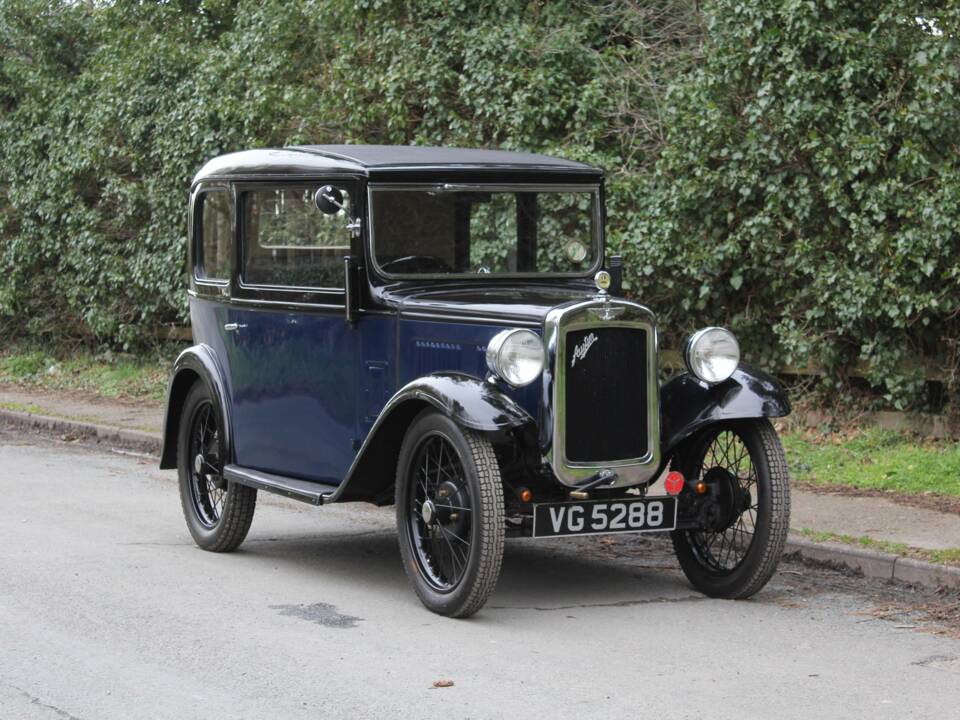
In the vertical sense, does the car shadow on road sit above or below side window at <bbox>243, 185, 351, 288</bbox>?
below

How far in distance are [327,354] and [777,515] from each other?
2.40 m

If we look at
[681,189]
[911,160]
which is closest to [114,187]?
[681,189]

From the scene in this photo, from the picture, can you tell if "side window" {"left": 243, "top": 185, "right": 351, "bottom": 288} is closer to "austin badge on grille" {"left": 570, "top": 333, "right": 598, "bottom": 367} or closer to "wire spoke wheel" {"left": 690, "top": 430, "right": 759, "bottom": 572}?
"austin badge on grille" {"left": 570, "top": 333, "right": 598, "bottom": 367}

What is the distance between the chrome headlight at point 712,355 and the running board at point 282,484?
191 cm

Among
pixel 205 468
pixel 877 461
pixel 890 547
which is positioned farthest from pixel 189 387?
pixel 877 461

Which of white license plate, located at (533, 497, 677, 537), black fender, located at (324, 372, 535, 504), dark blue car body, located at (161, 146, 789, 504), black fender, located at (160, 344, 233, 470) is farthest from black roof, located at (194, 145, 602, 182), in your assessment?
white license plate, located at (533, 497, 677, 537)

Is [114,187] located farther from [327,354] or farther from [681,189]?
[327,354]

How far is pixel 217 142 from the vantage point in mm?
15977

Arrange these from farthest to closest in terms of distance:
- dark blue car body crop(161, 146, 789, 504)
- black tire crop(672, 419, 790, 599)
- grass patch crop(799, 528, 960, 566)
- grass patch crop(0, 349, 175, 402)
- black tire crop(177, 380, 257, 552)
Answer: grass patch crop(0, 349, 175, 402), black tire crop(177, 380, 257, 552), grass patch crop(799, 528, 960, 566), black tire crop(672, 419, 790, 599), dark blue car body crop(161, 146, 789, 504)

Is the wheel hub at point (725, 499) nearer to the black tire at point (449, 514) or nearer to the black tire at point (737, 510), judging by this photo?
the black tire at point (737, 510)

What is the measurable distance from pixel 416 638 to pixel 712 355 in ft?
6.42

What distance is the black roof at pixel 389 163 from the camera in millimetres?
7195

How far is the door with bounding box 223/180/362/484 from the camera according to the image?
23.8 feet

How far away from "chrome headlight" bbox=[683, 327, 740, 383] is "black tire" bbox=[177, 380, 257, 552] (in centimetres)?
270
